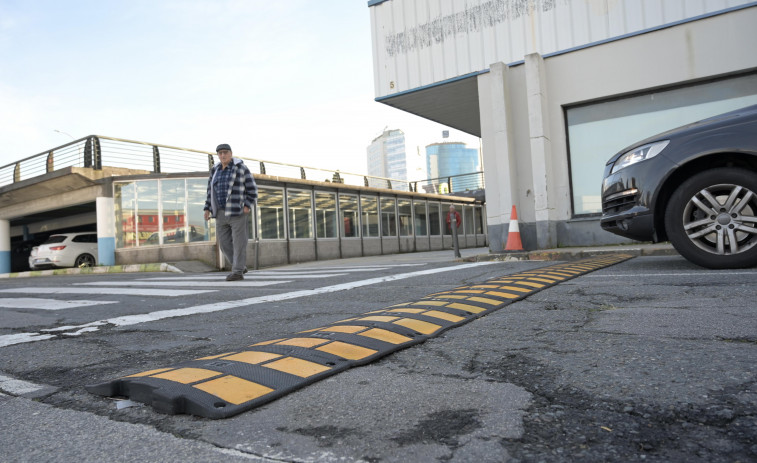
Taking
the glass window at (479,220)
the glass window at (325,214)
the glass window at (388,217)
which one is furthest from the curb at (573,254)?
the glass window at (479,220)

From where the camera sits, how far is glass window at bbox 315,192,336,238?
18.5 m

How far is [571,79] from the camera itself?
10148 mm

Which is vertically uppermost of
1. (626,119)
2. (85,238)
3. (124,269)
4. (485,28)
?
(485,28)

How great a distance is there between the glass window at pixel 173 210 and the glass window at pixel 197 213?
195 millimetres

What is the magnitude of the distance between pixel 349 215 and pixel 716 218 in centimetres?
1638

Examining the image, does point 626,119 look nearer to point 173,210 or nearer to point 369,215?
point 173,210

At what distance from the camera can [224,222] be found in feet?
24.4

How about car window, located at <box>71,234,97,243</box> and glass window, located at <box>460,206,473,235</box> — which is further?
glass window, located at <box>460,206,473,235</box>

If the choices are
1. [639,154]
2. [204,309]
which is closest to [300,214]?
[204,309]

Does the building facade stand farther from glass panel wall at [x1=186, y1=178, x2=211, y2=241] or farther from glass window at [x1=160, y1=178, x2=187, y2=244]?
glass window at [x1=160, y1=178, x2=187, y2=244]

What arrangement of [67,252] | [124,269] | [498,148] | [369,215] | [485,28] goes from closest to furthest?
[498,148]
[485,28]
[124,269]
[67,252]
[369,215]

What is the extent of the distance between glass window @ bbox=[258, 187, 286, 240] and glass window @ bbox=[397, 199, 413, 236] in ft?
26.3

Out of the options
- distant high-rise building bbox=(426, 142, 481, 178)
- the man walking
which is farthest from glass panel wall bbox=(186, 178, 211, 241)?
distant high-rise building bbox=(426, 142, 481, 178)

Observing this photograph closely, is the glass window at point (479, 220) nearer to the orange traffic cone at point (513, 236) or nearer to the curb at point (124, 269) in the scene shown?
the curb at point (124, 269)
